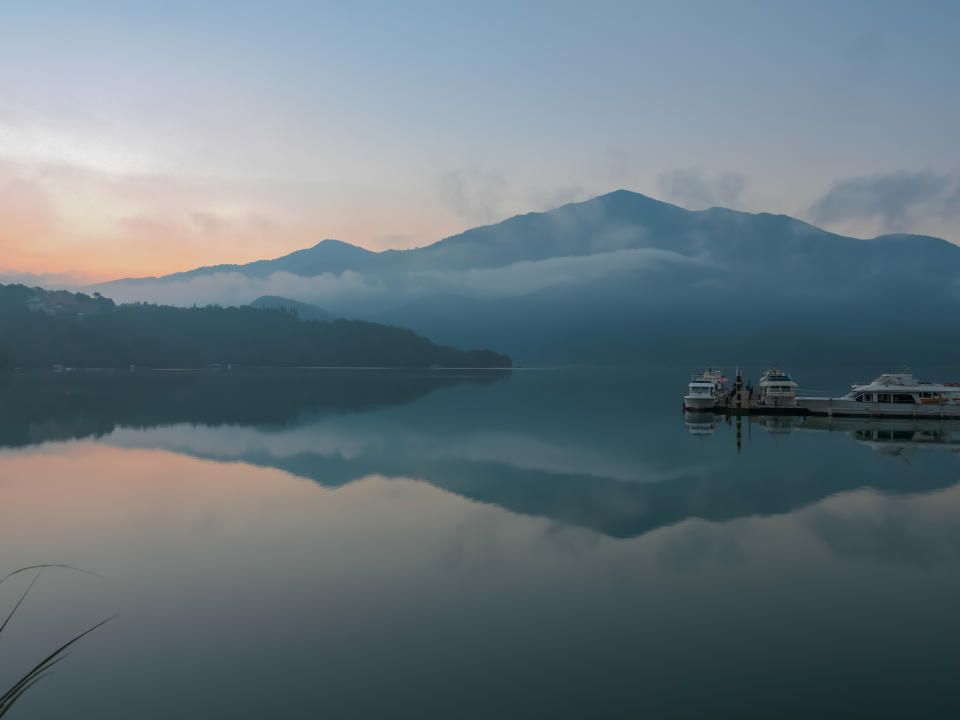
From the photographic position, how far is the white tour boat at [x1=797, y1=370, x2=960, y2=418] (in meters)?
77.7

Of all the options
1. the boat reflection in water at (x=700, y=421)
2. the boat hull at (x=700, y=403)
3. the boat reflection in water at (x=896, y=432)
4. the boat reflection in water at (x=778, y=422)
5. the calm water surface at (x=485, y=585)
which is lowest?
the boat reflection in water at (x=700, y=421)

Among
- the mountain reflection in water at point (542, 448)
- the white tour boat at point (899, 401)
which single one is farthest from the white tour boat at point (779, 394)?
the white tour boat at point (899, 401)

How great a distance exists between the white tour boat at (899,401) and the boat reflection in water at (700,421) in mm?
13511

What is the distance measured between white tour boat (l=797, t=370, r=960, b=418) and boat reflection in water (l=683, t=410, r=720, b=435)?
13.5 m

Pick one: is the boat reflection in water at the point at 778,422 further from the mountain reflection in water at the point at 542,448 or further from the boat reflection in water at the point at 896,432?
the boat reflection in water at the point at 896,432

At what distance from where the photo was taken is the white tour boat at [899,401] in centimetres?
7769

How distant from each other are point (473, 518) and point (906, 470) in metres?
34.6

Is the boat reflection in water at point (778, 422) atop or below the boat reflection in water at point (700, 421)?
atop

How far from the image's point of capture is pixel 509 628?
18.6m

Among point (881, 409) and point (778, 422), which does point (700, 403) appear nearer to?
point (778, 422)

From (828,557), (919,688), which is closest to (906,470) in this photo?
(828,557)

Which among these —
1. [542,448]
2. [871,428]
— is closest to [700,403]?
[871,428]

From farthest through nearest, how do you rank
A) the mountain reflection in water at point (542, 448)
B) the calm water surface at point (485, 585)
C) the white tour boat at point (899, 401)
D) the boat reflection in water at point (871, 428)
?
the white tour boat at point (899, 401) < the boat reflection in water at point (871, 428) < the mountain reflection in water at point (542, 448) < the calm water surface at point (485, 585)

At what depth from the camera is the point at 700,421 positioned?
84.4 meters
